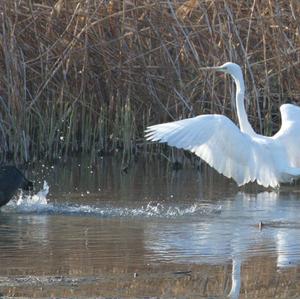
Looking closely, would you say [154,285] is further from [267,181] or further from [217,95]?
[217,95]

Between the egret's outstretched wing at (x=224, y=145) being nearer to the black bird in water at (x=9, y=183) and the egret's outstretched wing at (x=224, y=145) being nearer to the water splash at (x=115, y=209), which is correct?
the water splash at (x=115, y=209)

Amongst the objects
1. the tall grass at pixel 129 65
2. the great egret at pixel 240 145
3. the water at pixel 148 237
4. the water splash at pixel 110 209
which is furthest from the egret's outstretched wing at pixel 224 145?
the tall grass at pixel 129 65

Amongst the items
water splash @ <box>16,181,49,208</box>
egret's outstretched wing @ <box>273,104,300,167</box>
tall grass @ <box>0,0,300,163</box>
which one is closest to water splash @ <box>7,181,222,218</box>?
water splash @ <box>16,181,49,208</box>

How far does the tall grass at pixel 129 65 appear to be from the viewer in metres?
11.7

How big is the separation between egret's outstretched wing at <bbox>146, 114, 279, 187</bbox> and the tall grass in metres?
1.69

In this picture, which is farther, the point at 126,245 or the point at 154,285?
the point at 126,245

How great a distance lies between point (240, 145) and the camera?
10039 mm

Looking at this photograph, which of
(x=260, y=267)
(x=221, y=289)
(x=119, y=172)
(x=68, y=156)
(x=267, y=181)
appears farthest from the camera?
(x=68, y=156)

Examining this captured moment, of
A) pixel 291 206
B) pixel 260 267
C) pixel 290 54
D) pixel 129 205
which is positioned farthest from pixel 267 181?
pixel 260 267

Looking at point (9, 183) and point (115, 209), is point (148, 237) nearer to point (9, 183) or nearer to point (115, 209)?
point (115, 209)

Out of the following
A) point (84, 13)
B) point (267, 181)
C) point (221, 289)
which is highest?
point (84, 13)

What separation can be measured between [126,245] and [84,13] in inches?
196

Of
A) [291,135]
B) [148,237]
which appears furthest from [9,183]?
[291,135]

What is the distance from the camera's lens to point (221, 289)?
19.0 ft
